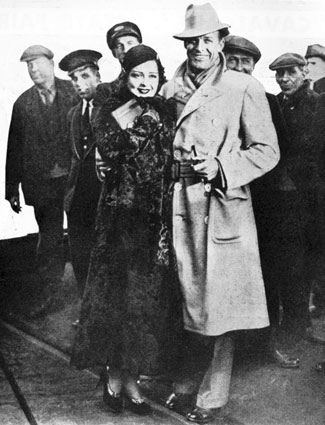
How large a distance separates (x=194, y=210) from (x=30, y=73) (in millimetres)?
1106

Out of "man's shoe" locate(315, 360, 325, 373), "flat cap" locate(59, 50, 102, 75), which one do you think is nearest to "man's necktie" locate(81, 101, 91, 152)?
"flat cap" locate(59, 50, 102, 75)

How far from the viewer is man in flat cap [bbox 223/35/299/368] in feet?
11.9

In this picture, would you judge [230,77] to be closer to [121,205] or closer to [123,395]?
[121,205]

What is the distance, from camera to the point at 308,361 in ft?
12.7

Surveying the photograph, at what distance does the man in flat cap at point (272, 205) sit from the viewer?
3.62 metres

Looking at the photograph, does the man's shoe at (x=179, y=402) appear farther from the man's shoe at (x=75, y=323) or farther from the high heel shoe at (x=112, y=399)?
the man's shoe at (x=75, y=323)

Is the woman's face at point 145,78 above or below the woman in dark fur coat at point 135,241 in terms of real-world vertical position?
above

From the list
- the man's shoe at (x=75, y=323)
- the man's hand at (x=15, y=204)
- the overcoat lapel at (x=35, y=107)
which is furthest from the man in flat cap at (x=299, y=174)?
the man's hand at (x=15, y=204)

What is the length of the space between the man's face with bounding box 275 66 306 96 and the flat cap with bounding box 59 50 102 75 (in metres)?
0.87

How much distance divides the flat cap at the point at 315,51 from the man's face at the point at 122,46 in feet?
2.76

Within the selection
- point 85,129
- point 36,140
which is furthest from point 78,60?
point 36,140

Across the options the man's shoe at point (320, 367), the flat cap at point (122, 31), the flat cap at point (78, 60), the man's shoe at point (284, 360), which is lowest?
the man's shoe at point (320, 367)

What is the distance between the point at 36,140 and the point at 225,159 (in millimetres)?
1060

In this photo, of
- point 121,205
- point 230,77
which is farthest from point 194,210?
point 230,77
